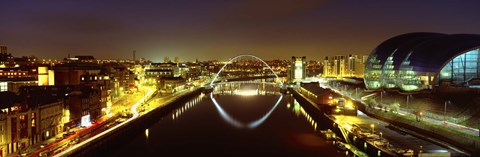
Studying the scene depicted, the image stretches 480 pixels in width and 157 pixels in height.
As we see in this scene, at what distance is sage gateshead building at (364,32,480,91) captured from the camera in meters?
27.2

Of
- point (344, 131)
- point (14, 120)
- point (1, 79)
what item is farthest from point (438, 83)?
point (1, 79)

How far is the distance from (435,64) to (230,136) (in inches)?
573

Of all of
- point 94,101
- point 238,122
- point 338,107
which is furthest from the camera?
point 238,122

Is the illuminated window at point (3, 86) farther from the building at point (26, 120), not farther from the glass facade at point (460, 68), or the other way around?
the glass facade at point (460, 68)

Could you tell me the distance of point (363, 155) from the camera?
1631cm

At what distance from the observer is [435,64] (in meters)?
27.4

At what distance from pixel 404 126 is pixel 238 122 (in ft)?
39.0

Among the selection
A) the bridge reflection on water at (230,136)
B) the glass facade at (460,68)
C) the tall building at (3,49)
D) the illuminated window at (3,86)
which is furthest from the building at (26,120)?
the tall building at (3,49)

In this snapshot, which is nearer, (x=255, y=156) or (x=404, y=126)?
(x=255, y=156)

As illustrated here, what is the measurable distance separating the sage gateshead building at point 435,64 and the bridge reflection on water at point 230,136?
24.0ft

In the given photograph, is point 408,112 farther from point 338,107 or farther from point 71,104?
point 71,104

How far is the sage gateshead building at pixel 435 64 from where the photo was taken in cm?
2716

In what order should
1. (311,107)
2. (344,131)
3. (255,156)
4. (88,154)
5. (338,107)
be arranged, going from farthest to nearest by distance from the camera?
(311,107)
(338,107)
(344,131)
(255,156)
(88,154)

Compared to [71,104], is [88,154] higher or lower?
lower
